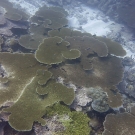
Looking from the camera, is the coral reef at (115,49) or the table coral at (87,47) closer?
the table coral at (87,47)

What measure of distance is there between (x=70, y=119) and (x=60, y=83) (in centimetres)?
A: 131

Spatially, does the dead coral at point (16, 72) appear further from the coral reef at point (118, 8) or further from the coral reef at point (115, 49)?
the coral reef at point (118, 8)

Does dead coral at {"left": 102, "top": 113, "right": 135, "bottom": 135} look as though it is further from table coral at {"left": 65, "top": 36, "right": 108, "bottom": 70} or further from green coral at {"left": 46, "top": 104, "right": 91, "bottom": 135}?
table coral at {"left": 65, "top": 36, "right": 108, "bottom": 70}

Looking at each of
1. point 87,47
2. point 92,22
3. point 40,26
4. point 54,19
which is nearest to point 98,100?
point 87,47

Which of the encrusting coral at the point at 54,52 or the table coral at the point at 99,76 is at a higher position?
the encrusting coral at the point at 54,52

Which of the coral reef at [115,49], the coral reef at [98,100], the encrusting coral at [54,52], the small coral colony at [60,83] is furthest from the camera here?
the coral reef at [115,49]

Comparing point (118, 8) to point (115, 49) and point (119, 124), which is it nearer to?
point (115, 49)

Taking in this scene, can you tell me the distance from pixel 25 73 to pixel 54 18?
6.60 metres

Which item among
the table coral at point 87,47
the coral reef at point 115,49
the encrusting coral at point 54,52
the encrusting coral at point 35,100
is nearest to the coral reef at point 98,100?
the encrusting coral at point 35,100

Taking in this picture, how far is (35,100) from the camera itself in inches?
191

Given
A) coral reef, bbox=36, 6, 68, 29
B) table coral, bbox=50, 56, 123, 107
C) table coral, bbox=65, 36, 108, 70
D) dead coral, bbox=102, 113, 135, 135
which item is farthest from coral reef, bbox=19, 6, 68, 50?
dead coral, bbox=102, 113, 135, 135

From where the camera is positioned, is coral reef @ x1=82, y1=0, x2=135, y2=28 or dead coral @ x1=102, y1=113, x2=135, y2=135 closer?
dead coral @ x1=102, y1=113, x2=135, y2=135

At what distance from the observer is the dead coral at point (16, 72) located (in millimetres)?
4910

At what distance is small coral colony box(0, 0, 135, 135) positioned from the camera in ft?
14.7
